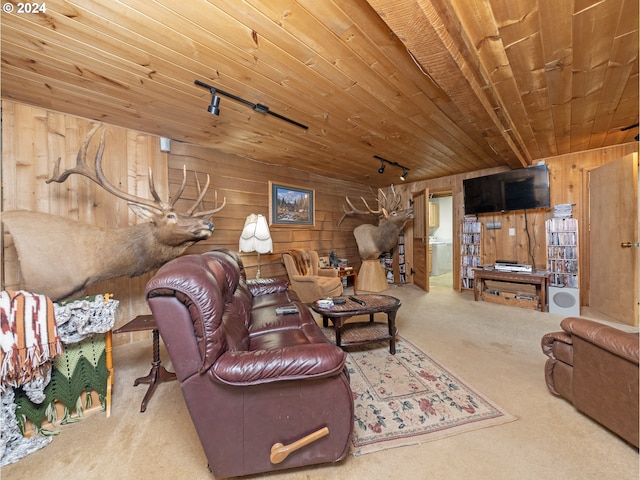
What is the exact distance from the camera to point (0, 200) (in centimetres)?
204

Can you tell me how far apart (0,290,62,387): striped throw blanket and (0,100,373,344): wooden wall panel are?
1195 millimetres

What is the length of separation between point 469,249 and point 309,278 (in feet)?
11.1

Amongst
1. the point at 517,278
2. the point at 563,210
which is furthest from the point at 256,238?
the point at 563,210

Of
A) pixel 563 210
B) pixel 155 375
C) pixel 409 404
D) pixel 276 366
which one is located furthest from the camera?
pixel 563 210

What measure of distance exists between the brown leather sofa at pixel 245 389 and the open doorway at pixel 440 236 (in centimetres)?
611

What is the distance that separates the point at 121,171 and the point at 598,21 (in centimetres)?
392

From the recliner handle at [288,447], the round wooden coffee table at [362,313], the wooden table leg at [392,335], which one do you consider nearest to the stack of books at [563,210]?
the round wooden coffee table at [362,313]

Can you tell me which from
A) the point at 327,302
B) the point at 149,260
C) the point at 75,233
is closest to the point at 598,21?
the point at 327,302

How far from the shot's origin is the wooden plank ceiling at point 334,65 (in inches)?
53.2

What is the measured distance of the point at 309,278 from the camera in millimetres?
3631

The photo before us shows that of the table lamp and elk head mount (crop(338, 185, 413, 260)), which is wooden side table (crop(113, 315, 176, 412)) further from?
elk head mount (crop(338, 185, 413, 260))

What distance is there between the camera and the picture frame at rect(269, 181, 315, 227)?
4.07 metres

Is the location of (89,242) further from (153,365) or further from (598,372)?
(598,372)

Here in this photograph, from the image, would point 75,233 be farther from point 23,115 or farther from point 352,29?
point 352,29
